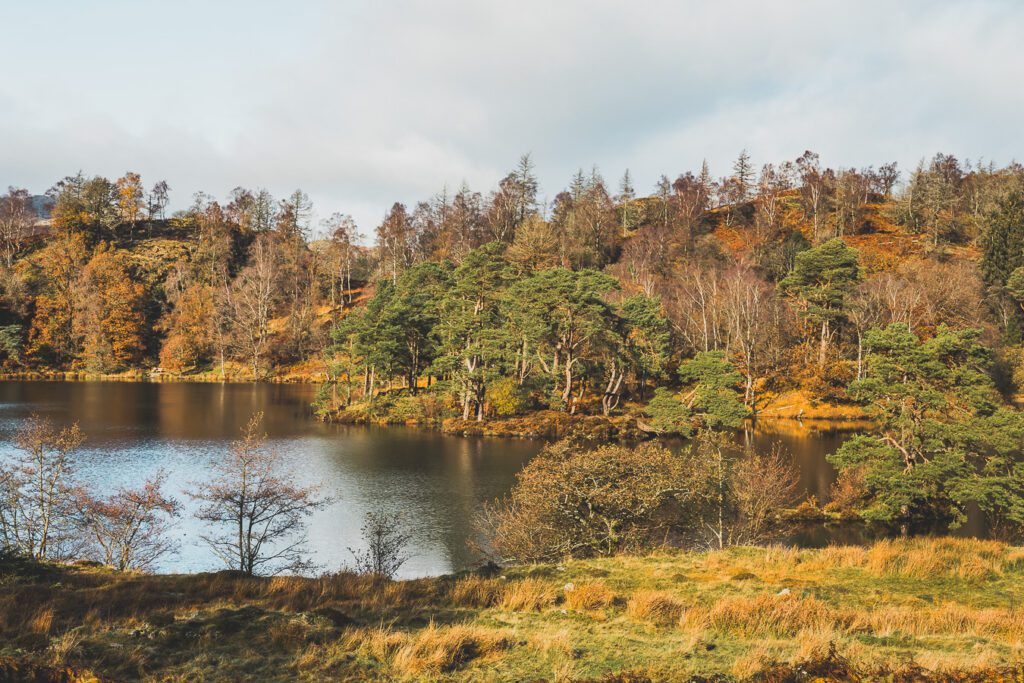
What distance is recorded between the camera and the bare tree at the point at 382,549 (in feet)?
76.1

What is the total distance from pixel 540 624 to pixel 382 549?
14961mm

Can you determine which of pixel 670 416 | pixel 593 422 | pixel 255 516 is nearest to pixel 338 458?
pixel 255 516

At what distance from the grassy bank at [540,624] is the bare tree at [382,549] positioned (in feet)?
22.5

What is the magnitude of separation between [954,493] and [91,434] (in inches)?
2353

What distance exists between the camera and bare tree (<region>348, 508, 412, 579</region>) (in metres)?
23.2

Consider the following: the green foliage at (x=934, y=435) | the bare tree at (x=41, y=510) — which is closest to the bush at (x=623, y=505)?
the green foliage at (x=934, y=435)

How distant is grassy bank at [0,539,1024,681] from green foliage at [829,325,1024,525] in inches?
553

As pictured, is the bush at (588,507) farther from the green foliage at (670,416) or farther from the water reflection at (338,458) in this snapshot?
the green foliage at (670,416)

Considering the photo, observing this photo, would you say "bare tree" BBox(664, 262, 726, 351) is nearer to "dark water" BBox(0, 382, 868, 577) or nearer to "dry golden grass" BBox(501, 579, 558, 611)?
"dark water" BBox(0, 382, 868, 577)

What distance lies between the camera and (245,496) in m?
24.0

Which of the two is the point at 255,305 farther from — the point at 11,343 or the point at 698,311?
the point at 698,311

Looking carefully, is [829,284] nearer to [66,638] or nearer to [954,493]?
[954,493]

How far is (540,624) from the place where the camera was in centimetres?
1091

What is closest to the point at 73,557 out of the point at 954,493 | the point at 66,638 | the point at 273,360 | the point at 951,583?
the point at 66,638
